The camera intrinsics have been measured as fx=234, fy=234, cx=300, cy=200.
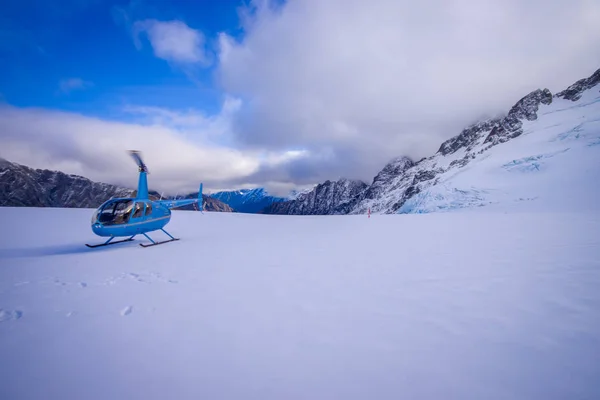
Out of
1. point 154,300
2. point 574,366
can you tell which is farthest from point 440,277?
point 154,300

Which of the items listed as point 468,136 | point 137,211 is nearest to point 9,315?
point 137,211

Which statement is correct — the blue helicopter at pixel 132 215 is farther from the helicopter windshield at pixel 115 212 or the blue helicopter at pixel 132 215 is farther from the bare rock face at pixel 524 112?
the bare rock face at pixel 524 112

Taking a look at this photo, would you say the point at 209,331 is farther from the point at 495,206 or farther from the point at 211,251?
the point at 495,206

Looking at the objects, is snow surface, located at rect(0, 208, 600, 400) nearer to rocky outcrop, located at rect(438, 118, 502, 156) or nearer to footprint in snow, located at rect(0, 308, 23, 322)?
footprint in snow, located at rect(0, 308, 23, 322)

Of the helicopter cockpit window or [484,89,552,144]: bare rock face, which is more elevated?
[484,89,552,144]: bare rock face

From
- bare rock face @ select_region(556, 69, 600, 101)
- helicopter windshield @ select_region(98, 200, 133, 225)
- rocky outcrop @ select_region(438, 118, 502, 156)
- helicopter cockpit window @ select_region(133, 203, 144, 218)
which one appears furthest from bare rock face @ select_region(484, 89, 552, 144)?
helicopter windshield @ select_region(98, 200, 133, 225)

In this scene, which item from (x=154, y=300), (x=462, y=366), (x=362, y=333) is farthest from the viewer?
(x=154, y=300)
